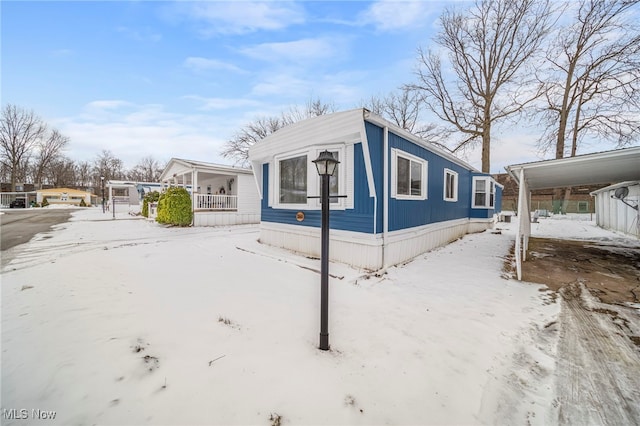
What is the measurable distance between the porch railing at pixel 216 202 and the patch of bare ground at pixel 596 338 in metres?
11.9

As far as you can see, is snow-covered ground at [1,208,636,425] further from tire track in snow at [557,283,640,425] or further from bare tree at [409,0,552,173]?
bare tree at [409,0,552,173]

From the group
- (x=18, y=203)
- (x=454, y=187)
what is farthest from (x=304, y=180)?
(x=18, y=203)

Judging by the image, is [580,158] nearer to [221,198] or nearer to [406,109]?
[221,198]

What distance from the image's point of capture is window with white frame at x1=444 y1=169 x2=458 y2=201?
A: 8.50 metres

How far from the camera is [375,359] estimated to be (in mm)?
2289

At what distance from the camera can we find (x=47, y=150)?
37.3 meters

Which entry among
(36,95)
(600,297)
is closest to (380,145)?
(600,297)

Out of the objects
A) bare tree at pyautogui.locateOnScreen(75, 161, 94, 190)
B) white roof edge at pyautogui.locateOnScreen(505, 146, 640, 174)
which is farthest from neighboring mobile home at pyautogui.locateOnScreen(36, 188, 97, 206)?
white roof edge at pyautogui.locateOnScreen(505, 146, 640, 174)

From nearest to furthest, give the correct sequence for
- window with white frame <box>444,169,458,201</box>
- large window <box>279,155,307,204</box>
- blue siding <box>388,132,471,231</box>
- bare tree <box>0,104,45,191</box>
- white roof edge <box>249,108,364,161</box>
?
white roof edge <box>249,108,364,161</box> < blue siding <box>388,132,471,231</box> < large window <box>279,155,307,204</box> < window with white frame <box>444,169,458,201</box> < bare tree <box>0,104,45,191</box>

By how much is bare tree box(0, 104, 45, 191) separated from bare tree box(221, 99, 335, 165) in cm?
3255

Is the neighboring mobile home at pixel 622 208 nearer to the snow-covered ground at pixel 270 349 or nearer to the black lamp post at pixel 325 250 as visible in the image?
the snow-covered ground at pixel 270 349

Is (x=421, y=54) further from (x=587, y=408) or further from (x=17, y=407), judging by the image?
(x=17, y=407)

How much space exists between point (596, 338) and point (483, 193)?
9.70 m

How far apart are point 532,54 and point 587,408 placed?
797 inches
